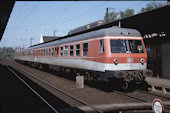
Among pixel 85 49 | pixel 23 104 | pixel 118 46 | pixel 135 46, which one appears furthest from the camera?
pixel 85 49

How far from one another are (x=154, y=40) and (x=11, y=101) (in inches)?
493

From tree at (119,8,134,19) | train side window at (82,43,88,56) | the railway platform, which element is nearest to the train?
train side window at (82,43,88,56)

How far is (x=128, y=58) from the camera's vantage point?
9469mm

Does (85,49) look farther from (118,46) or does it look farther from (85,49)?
(118,46)

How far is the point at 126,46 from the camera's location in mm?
9688

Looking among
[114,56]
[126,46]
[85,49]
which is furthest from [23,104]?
[126,46]

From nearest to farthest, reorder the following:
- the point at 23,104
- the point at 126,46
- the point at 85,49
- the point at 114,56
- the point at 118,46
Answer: the point at 23,104, the point at 114,56, the point at 118,46, the point at 126,46, the point at 85,49

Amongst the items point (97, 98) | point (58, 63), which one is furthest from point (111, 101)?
point (58, 63)

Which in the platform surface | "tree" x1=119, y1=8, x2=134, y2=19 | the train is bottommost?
the platform surface

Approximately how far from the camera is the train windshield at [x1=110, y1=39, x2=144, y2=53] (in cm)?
945

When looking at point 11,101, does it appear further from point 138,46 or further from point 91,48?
point 138,46

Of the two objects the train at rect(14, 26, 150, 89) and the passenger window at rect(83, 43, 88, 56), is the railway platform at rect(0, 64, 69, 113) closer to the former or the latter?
the train at rect(14, 26, 150, 89)

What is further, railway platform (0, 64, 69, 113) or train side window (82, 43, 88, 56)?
train side window (82, 43, 88, 56)

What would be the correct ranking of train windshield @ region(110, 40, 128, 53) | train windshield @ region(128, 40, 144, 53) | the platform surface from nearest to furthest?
the platform surface < train windshield @ region(110, 40, 128, 53) < train windshield @ region(128, 40, 144, 53)
